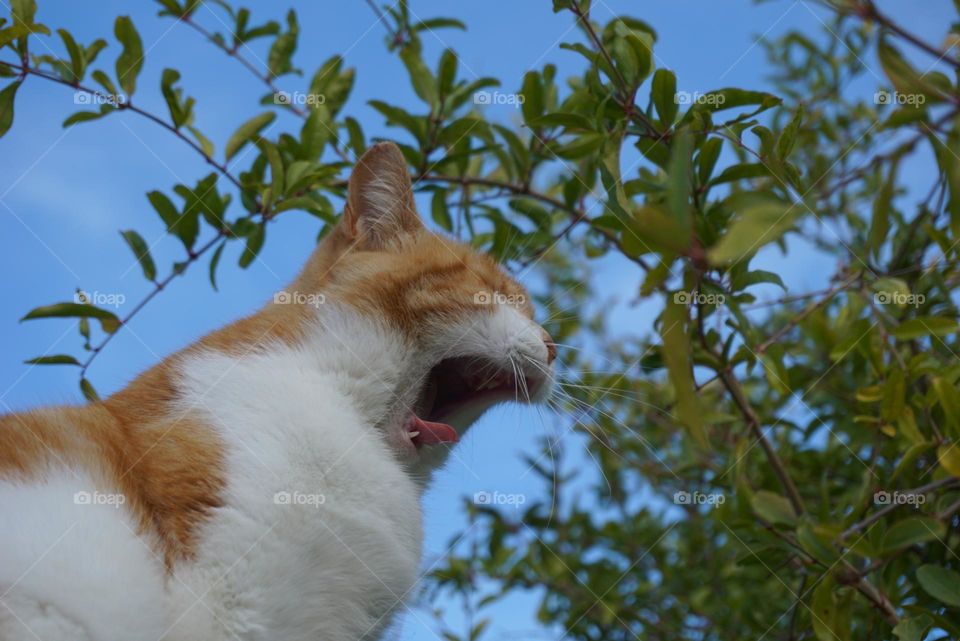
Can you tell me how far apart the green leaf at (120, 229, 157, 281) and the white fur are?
0.51m

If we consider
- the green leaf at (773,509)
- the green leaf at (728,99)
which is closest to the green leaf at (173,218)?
the green leaf at (728,99)

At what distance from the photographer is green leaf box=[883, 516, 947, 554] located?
5.92 ft

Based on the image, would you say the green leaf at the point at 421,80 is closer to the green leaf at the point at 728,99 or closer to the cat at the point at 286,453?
the cat at the point at 286,453

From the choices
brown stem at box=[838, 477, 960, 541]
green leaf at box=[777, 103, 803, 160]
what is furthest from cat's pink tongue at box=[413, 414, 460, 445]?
green leaf at box=[777, 103, 803, 160]

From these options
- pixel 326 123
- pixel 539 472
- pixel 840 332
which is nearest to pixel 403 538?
pixel 326 123

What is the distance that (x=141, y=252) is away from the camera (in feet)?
7.94

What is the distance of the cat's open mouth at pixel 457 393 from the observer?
7.07 feet

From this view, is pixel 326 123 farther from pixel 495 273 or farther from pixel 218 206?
pixel 495 273

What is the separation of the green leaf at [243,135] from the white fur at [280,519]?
0.72 metres

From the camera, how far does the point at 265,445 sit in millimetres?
1785

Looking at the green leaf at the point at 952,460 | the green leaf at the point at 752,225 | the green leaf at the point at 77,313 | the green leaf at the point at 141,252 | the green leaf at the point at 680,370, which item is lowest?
the green leaf at the point at 77,313

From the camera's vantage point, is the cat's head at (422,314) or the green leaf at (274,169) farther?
the green leaf at (274,169)

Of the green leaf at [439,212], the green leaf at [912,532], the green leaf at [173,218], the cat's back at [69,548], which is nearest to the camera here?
the cat's back at [69,548]

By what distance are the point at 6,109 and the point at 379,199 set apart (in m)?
0.96
